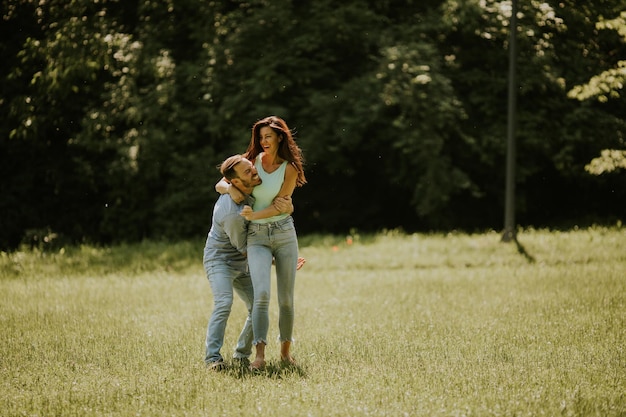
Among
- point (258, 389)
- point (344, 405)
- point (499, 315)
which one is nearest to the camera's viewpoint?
point (344, 405)

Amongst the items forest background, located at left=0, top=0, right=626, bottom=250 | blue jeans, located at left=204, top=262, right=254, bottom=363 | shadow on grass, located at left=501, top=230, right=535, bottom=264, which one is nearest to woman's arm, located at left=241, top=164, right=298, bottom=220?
blue jeans, located at left=204, top=262, right=254, bottom=363

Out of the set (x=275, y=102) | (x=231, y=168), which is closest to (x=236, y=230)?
(x=231, y=168)

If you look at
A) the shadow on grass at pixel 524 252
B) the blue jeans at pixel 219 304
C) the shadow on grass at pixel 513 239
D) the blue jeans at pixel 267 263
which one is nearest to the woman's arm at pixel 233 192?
the blue jeans at pixel 267 263

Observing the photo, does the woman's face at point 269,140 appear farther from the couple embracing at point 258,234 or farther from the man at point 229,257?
the man at point 229,257

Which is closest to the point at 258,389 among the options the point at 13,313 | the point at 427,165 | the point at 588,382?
the point at 588,382

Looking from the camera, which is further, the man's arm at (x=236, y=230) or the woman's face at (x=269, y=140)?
the woman's face at (x=269, y=140)

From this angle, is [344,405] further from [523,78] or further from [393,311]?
[523,78]

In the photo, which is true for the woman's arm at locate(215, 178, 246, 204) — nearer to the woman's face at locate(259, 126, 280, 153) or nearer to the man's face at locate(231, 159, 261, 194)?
the man's face at locate(231, 159, 261, 194)

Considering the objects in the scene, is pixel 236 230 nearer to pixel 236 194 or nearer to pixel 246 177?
pixel 236 194

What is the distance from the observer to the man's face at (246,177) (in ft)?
19.4

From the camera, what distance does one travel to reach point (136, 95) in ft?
56.5

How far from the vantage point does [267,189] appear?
6027mm

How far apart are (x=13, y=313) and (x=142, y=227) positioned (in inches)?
398

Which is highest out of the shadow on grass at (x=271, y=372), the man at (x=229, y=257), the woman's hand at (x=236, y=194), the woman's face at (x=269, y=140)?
the woman's face at (x=269, y=140)
